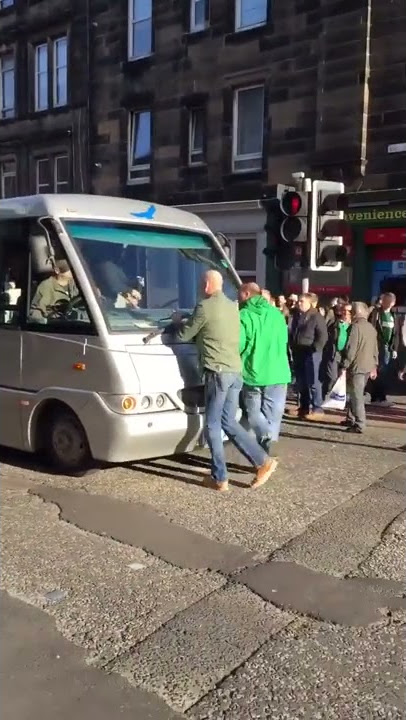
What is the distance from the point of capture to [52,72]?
852 inches

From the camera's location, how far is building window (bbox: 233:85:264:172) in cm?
1703

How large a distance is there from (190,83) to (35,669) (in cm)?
1663

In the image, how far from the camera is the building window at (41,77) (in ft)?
71.9

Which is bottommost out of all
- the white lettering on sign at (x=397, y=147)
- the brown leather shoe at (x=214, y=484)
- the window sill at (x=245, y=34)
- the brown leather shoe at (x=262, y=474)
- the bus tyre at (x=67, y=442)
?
the brown leather shoe at (x=214, y=484)

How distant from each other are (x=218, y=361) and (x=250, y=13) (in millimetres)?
13296

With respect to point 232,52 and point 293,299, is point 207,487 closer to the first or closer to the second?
point 293,299

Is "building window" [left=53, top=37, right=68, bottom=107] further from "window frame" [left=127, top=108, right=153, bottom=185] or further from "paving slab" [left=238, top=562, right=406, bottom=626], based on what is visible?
"paving slab" [left=238, top=562, right=406, bottom=626]

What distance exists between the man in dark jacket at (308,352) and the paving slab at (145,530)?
4.66 metres

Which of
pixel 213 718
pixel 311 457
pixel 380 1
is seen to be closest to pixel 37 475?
pixel 311 457

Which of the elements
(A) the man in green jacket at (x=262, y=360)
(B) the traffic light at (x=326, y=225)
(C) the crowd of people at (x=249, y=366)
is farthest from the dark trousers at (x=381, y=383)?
(A) the man in green jacket at (x=262, y=360)

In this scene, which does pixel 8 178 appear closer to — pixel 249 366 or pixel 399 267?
pixel 399 267

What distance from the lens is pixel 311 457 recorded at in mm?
7793

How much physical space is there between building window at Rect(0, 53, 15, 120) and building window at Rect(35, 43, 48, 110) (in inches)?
43.3

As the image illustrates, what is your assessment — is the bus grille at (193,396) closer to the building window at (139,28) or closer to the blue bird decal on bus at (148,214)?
the blue bird decal on bus at (148,214)
